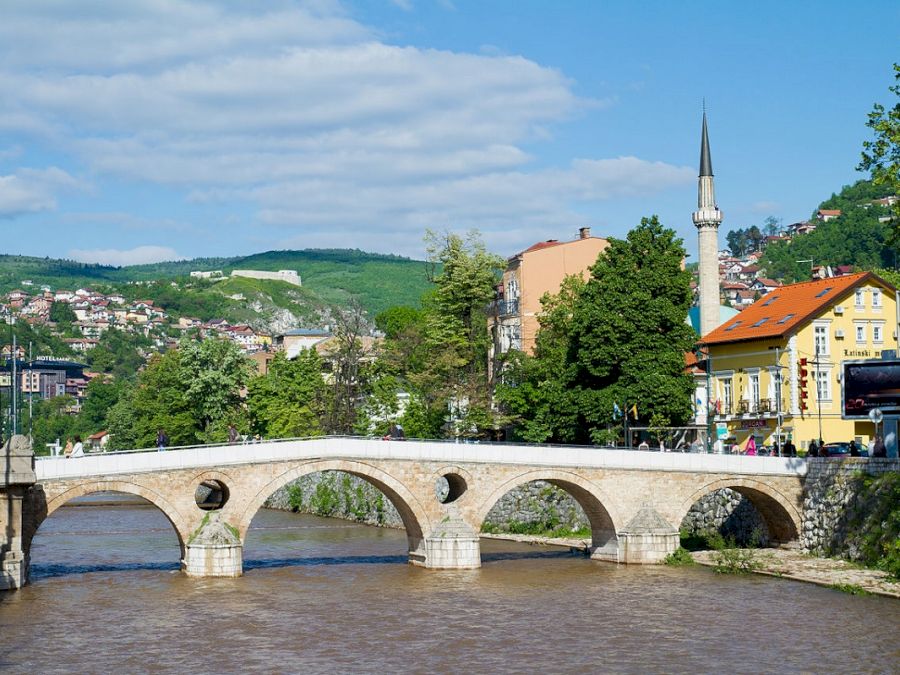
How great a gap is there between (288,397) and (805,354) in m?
32.3

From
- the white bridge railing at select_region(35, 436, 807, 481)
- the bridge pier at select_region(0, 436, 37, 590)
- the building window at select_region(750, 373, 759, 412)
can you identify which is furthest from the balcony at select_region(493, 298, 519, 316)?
the bridge pier at select_region(0, 436, 37, 590)

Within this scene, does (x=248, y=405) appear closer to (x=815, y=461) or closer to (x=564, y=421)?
(x=564, y=421)

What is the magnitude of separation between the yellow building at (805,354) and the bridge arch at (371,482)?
16.0m

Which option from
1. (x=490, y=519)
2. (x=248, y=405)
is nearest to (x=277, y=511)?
(x=248, y=405)

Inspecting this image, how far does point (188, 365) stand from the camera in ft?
251

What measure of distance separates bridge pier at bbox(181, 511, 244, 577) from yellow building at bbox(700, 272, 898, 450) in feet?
72.5

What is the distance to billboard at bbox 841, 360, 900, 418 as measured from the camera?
4072 centimetres

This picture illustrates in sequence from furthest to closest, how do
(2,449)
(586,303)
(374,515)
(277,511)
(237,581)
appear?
(277,511) → (374,515) → (586,303) → (237,581) → (2,449)

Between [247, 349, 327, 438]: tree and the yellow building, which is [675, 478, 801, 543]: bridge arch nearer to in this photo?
the yellow building

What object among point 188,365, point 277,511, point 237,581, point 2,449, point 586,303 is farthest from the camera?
point 188,365

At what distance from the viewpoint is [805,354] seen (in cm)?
5184

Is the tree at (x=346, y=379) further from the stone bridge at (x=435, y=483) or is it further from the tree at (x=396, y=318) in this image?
the tree at (x=396, y=318)

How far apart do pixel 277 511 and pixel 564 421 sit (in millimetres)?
20975

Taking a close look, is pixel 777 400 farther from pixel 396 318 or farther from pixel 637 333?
pixel 396 318
